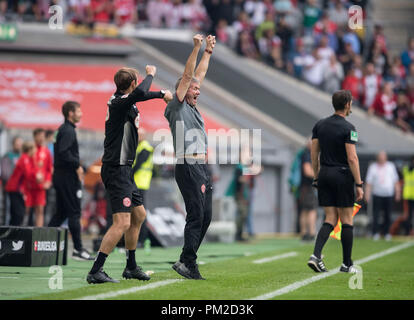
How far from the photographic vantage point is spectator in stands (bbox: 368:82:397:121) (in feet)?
84.0

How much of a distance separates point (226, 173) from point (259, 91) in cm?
393

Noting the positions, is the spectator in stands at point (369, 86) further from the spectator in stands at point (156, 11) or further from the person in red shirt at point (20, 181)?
the person in red shirt at point (20, 181)

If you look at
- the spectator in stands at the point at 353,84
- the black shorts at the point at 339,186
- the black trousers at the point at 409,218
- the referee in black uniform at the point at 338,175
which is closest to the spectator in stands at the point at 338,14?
the spectator in stands at the point at 353,84

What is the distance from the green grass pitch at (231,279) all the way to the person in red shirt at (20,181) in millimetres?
2298

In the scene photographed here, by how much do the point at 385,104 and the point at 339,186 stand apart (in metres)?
15.1

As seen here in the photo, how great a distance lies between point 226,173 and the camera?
74.8 feet

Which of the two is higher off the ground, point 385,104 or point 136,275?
point 385,104

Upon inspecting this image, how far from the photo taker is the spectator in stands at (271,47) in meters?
27.3

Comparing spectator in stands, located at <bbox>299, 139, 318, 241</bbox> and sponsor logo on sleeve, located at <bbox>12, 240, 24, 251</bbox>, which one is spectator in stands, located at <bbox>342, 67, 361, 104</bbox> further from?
sponsor logo on sleeve, located at <bbox>12, 240, 24, 251</bbox>

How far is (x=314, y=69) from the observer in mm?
26922

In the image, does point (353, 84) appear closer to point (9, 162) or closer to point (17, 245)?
point (9, 162)

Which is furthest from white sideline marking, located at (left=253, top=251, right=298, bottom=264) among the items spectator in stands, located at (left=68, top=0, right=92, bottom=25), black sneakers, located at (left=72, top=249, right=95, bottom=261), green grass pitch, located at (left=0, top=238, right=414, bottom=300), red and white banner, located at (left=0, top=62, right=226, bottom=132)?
spectator in stands, located at (left=68, top=0, right=92, bottom=25)

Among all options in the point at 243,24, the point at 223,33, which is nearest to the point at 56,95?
the point at 223,33

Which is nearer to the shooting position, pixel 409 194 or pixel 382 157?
pixel 382 157
